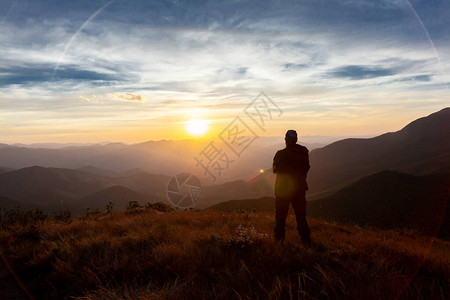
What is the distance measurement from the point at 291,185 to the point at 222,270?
2.69 m

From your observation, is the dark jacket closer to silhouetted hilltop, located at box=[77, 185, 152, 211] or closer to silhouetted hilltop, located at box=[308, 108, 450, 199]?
silhouetted hilltop, located at box=[308, 108, 450, 199]

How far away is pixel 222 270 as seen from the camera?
3713mm

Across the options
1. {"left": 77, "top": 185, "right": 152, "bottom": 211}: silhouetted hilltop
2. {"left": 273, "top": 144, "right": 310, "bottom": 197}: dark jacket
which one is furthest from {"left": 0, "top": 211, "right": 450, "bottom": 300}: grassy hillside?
{"left": 77, "top": 185, "right": 152, "bottom": 211}: silhouetted hilltop

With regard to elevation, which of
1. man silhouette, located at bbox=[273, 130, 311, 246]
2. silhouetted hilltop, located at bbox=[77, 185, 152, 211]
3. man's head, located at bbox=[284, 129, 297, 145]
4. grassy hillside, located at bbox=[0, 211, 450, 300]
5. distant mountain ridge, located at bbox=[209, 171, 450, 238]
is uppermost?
man's head, located at bbox=[284, 129, 297, 145]

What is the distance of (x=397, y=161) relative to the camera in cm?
11388

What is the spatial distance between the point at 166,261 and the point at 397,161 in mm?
135949

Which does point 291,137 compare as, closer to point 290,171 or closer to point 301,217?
point 290,171

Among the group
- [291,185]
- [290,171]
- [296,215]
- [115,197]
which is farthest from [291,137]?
[115,197]

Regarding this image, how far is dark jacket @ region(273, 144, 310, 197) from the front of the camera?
5.67 metres

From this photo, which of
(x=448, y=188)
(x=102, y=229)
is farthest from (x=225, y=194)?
(x=102, y=229)

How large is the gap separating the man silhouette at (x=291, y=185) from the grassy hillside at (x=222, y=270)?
1.61 feet

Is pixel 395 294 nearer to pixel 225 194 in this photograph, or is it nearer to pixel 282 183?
pixel 282 183

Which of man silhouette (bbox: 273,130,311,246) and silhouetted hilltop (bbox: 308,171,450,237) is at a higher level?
man silhouette (bbox: 273,130,311,246)

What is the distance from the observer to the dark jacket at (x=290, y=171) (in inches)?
223
